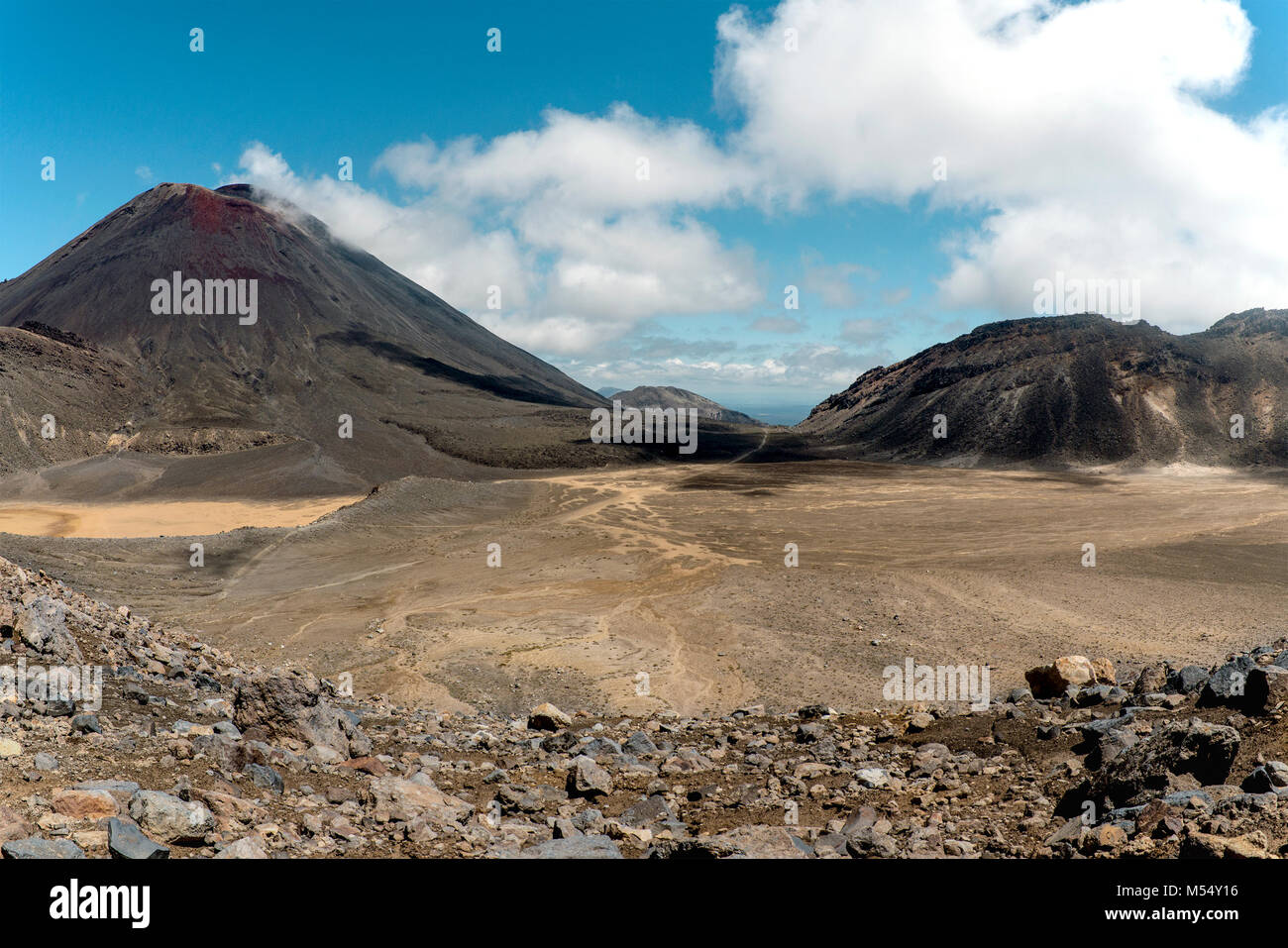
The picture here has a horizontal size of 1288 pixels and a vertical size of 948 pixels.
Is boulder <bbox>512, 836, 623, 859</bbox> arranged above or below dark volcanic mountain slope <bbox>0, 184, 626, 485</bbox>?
below

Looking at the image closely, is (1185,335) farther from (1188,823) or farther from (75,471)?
(75,471)

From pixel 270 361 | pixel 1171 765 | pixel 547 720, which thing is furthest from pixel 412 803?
pixel 270 361

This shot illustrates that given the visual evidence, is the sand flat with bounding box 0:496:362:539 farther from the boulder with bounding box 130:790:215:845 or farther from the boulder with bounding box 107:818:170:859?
the boulder with bounding box 107:818:170:859

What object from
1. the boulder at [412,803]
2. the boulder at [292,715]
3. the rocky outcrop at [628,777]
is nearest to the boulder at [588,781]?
the rocky outcrop at [628,777]

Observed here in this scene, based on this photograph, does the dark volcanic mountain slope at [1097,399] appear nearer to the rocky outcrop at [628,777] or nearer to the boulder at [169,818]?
the rocky outcrop at [628,777]

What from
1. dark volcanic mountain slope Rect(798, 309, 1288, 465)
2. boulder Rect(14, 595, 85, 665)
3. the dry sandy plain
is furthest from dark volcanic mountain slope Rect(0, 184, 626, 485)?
boulder Rect(14, 595, 85, 665)
